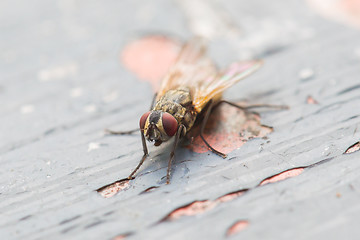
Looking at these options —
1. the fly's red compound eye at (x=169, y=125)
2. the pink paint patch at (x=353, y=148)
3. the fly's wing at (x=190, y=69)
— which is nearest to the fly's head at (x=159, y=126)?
the fly's red compound eye at (x=169, y=125)

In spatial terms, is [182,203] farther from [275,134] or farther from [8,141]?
[8,141]

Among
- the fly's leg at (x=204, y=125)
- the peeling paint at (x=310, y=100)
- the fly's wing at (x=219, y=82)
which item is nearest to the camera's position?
the fly's leg at (x=204, y=125)

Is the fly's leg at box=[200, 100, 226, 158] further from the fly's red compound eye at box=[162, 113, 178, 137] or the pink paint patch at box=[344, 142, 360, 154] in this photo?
the pink paint patch at box=[344, 142, 360, 154]

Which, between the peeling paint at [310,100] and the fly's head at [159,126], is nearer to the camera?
the fly's head at [159,126]

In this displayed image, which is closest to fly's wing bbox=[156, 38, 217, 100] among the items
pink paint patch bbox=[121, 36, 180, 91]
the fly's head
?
pink paint patch bbox=[121, 36, 180, 91]

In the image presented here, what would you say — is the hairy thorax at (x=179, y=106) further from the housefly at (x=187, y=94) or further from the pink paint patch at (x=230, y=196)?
the pink paint patch at (x=230, y=196)

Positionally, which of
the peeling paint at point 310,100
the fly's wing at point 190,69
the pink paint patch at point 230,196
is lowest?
the pink paint patch at point 230,196

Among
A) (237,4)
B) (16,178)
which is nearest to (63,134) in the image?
(16,178)
